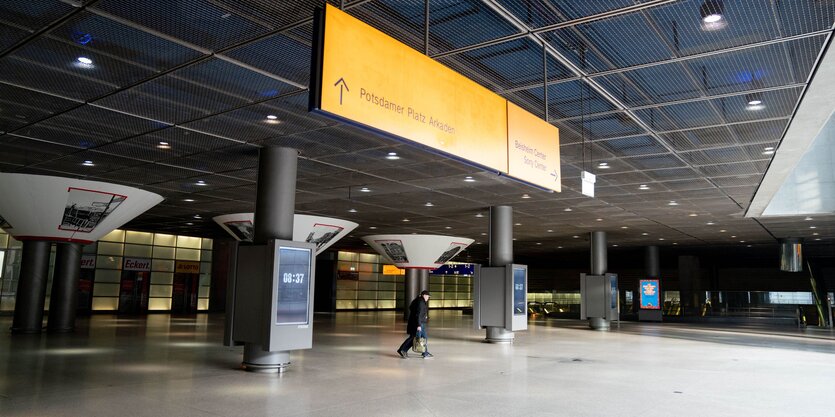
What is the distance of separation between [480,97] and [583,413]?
5.06 m

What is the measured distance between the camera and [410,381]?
12.2 metres

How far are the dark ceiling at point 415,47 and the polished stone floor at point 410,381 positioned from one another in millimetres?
5263

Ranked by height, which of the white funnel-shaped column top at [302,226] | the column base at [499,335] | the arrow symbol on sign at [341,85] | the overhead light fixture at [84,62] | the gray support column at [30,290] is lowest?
the column base at [499,335]

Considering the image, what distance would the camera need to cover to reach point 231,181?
19.4 m

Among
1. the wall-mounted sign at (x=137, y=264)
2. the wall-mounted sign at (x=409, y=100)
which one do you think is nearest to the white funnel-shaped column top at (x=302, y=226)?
the wall-mounted sign at (x=409, y=100)

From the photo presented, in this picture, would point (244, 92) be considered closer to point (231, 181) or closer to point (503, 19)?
point (503, 19)

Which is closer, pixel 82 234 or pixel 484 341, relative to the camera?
pixel 82 234

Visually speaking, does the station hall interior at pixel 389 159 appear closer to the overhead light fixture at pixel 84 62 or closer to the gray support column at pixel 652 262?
the overhead light fixture at pixel 84 62

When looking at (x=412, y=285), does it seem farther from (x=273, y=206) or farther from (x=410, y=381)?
(x=410, y=381)

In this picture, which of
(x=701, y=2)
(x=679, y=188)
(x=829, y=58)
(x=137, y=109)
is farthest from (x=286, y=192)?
(x=679, y=188)

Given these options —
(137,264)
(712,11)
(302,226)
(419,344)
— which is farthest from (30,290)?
(712,11)

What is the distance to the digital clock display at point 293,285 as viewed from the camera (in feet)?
44.5

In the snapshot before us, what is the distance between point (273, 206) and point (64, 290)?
48.3ft

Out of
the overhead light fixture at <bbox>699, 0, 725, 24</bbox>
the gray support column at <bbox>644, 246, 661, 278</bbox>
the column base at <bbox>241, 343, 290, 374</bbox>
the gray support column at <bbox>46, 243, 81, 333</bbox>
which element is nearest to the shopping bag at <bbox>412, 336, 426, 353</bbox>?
the column base at <bbox>241, 343, 290, 374</bbox>
